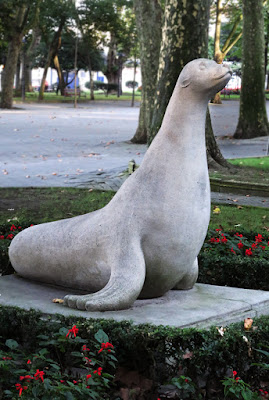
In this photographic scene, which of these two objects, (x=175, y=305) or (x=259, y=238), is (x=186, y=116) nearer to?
(x=175, y=305)

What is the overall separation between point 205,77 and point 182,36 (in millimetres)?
7116

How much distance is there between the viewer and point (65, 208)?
398 inches

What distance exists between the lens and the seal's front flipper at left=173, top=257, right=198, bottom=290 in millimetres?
5400

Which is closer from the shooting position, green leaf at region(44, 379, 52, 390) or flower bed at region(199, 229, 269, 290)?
green leaf at region(44, 379, 52, 390)

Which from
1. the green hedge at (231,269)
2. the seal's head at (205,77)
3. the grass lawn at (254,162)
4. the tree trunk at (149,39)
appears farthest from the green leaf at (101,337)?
the tree trunk at (149,39)

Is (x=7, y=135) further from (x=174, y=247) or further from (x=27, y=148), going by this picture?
(x=174, y=247)

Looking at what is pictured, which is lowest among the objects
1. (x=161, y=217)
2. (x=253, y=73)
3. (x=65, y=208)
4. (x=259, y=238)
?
(x=65, y=208)

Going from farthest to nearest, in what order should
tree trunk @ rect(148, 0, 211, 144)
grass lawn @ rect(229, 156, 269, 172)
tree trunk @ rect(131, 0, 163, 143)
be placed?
tree trunk @ rect(131, 0, 163, 143) < grass lawn @ rect(229, 156, 269, 172) < tree trunk @ rect(148, 0, 211, 144)

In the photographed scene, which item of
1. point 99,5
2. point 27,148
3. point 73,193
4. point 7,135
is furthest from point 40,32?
point 73,193

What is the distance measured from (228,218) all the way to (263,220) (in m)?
0.49

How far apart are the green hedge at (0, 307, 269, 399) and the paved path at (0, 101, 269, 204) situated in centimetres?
699

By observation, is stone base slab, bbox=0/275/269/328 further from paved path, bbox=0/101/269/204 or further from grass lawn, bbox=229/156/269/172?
grass lawn, bbox=229/156/269/172

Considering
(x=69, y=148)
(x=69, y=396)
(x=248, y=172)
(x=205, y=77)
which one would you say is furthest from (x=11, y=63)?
(x=69, y=396)

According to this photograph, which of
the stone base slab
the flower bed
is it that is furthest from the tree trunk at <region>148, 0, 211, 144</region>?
the stone base slab
